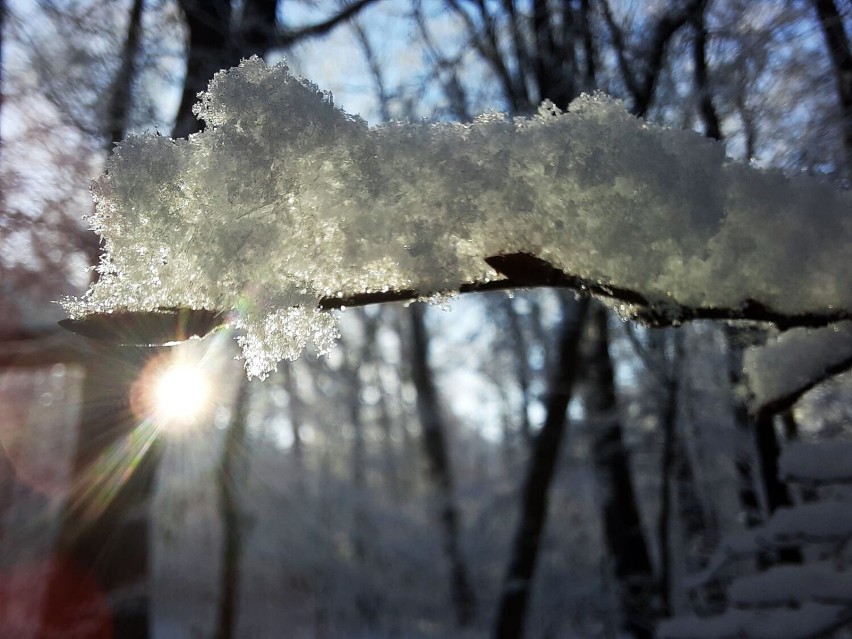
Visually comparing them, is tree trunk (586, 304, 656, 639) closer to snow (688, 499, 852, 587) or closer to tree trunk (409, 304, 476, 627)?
tree trunk (409, 304, 476, 627)

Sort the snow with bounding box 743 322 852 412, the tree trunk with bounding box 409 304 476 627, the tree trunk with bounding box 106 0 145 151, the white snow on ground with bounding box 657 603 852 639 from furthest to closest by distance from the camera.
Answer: the tree trunk with bounding box 409 304 476 627 → the tree trunk with bounding box 106 0 145 151 → the white snow on ground with bounding box 657 603 852 639 → the snow with bounding box 743 322 852 412

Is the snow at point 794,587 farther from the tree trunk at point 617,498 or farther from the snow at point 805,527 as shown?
the tree trunk at point 617,498

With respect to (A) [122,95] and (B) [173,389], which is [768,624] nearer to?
(B) [173,389]

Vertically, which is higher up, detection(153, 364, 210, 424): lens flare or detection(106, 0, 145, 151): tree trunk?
detection(106, 0, 145, 151): tree trunk

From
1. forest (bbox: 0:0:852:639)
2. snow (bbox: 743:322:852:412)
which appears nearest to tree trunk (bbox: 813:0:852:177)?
forest (bbox: 0:0:852:639)

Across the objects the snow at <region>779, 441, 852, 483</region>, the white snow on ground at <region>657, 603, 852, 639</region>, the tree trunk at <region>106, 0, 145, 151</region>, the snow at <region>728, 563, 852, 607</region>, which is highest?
the tree trunk at <region>106, 0, 145, 151</region>

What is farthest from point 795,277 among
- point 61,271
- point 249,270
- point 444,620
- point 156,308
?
point 444,620

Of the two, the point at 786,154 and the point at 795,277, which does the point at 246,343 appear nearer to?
the point at 795,277

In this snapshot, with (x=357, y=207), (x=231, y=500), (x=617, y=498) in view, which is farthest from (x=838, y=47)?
(x=231, y=500)
